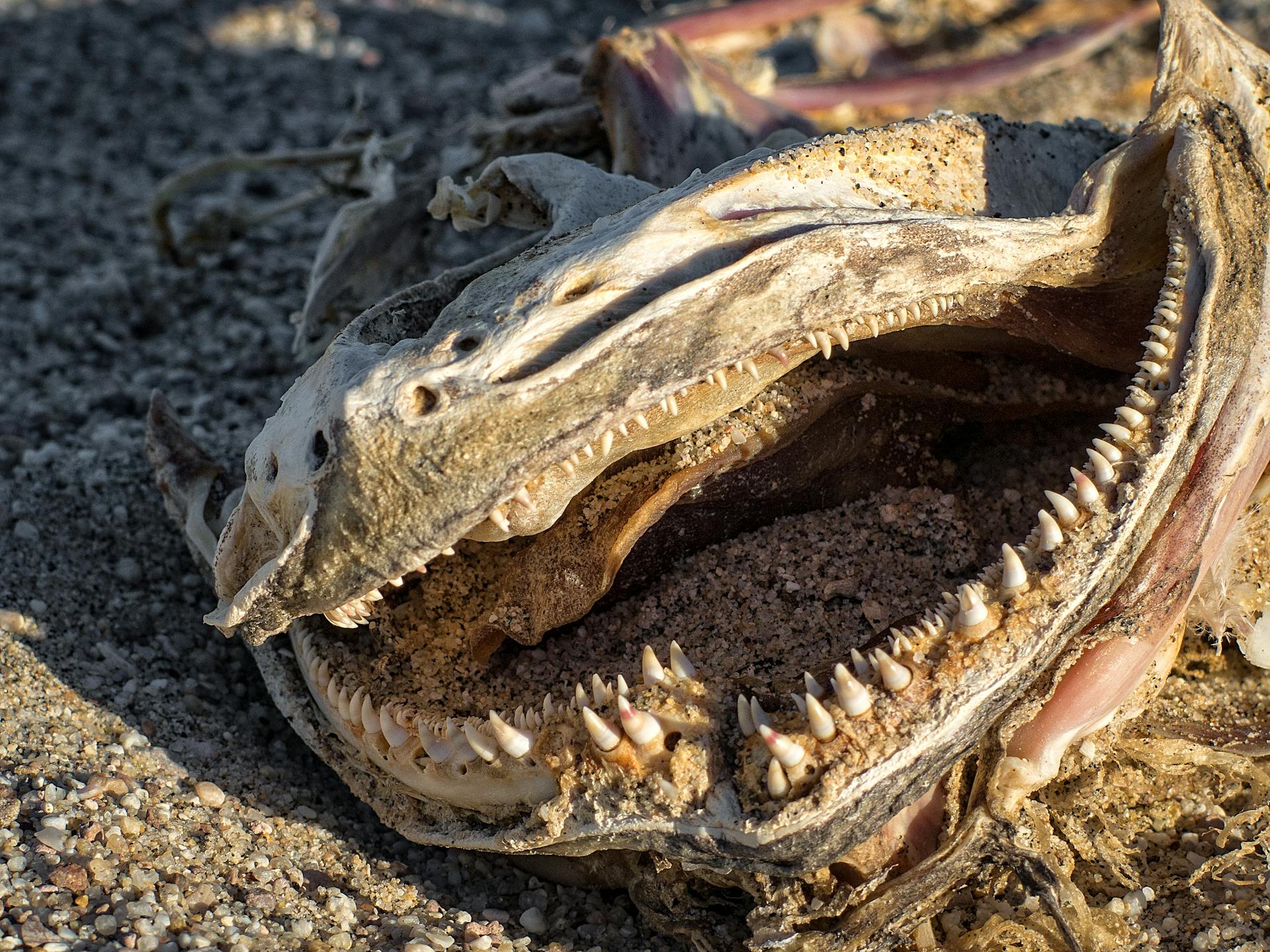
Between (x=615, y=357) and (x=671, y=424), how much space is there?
0.41 m

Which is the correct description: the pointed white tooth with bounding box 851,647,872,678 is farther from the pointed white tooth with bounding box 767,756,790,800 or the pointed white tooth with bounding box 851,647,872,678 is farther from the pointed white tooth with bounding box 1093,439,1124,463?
the pointed white tooth with bounding box 1093,439,1124,463

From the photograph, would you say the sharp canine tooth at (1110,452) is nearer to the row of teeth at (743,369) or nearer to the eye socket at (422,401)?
the row of teeth at (743,369)

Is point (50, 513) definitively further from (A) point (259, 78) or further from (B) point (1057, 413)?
(A) point (259, 78)

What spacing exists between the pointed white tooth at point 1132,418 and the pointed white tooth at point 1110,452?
0.05 meters

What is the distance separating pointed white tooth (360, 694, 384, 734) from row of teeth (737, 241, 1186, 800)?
818mm

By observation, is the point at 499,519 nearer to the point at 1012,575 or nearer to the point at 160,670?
the point at 1012,575

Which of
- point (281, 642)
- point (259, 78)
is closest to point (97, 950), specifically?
point (281, 642)

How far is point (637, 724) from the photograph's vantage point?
87.5 inches

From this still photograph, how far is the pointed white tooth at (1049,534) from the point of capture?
90.6 inches

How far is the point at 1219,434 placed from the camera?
2.41 meters

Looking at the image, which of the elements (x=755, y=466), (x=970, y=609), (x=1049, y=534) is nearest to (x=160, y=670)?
(x=755, y=466)

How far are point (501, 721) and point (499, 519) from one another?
16.2 inches

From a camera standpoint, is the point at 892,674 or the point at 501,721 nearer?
the point at 892,674

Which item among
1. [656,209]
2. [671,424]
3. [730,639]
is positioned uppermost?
[656,209]
